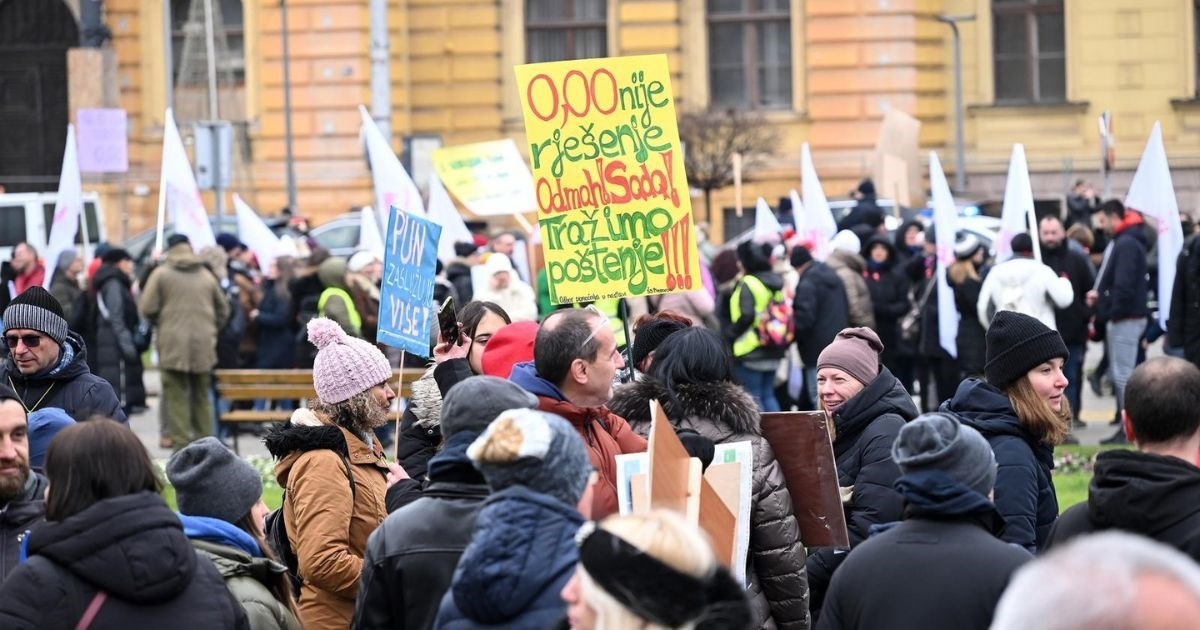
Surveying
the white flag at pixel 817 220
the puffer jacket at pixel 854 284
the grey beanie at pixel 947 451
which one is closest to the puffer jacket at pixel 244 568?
the grey beanie at pixel 947 451

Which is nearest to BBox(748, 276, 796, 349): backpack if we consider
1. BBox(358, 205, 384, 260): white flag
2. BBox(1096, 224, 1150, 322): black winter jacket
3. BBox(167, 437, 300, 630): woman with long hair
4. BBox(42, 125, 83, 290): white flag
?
BBox(1096, 224, 1150, 322): black winter jacket

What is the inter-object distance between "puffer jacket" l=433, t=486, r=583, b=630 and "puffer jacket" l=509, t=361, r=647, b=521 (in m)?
1.17

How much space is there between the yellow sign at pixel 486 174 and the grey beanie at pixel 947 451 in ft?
44.3

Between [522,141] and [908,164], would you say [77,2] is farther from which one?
[908,164]

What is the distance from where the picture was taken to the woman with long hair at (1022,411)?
17.5 feet

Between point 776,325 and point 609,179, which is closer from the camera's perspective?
point 609,179

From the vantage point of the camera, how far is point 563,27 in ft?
110

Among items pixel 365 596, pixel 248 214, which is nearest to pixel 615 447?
pixel 365 596

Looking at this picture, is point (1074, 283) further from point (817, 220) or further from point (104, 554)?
point (104, 554)

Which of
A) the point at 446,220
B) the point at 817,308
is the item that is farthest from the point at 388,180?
the point at 446,220

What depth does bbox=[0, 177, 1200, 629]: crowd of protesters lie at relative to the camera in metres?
3.40

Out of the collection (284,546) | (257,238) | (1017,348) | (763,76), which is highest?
(763,76)

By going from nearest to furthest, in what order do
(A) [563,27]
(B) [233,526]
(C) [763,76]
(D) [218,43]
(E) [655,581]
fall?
(E) [655,581] < (B) [233,526] < (D) [218,43] < (C) [763,76] < (A) [563,27]

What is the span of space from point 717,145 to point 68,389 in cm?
2401
